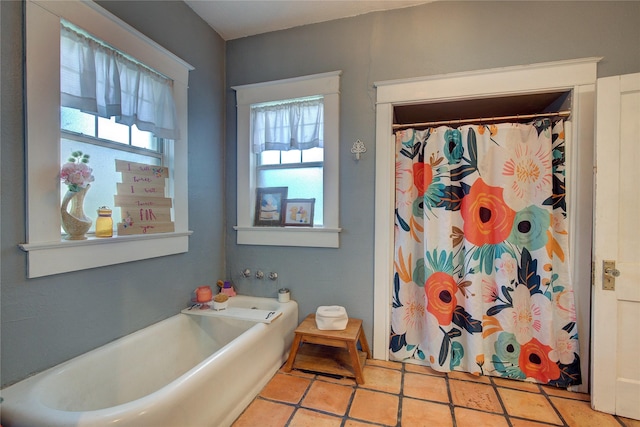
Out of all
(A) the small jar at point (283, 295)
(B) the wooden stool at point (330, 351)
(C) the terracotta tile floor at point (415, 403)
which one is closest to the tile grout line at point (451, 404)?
(C) the terracotta tile floor at point (415, 403)

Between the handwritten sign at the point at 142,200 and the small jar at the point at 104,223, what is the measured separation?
7 centimetres

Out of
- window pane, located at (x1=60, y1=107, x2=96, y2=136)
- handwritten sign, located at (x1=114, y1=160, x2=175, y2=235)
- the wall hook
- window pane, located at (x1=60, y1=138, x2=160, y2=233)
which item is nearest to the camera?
window pane, located at (x1=60, y1=107, x2=96, y2=136)

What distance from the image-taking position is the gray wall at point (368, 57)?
5.60 ft

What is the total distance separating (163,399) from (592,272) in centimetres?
229

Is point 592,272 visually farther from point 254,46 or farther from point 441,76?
point 254,46

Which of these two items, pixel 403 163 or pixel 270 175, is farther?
pixel 270 175

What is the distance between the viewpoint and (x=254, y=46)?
2.33m

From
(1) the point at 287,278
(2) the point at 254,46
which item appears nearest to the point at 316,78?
(2) the point at 254,46

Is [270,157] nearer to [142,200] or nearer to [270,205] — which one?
[270,205]

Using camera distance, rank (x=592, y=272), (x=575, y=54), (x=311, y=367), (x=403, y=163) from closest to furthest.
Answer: (x=592, y=272) → (x=575, y=54) → (x=311, y=367) → (x=403, y=163)

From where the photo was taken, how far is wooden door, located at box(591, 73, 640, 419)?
150cm

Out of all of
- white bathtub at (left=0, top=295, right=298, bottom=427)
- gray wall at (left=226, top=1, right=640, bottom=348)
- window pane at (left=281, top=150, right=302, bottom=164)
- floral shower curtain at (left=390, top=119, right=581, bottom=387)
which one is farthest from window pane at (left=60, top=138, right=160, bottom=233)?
floral shower curtain at (left=390, top=119, right=581, bottom=387)

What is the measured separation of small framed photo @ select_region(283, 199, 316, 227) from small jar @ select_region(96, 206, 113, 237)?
3.88ft

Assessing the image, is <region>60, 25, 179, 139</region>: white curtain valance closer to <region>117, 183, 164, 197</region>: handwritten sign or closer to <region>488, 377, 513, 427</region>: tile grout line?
<region>117, 183, 164, 197</region>: handwritten sign
